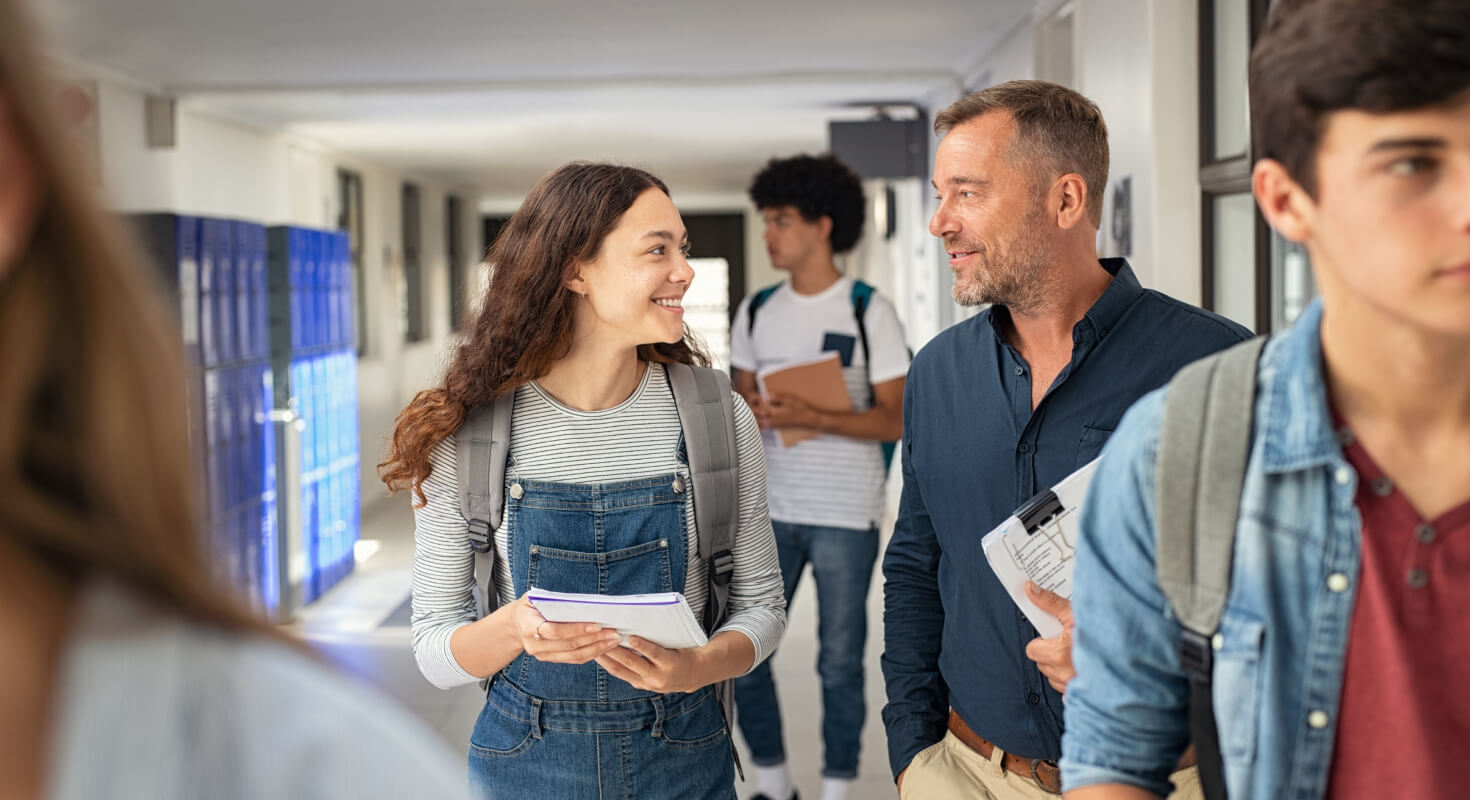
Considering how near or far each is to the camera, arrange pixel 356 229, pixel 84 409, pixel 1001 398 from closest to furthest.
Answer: pixel 84 409 < pixel 1001 398 < pixel 356 229

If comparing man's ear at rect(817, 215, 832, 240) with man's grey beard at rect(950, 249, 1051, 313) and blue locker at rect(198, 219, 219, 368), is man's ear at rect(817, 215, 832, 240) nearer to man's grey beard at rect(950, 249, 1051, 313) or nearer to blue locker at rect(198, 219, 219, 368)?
man's grey beard at rect(950, 249, 1051, 313)

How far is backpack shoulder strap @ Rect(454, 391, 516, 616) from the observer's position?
6.25ft

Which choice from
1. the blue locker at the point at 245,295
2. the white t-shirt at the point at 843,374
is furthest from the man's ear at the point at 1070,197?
the blue locker at the point at 245,295

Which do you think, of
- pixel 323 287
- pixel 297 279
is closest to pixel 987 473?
pixel 297 279

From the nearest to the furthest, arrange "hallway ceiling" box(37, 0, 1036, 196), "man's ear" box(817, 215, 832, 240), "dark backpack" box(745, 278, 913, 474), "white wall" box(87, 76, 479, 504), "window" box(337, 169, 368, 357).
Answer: "dark backpack" box(745, 278, 913, 474) < "man's ear" box(817, 215, 832, 240) < "hallway ceiling" box(37, 0, 1036, 196) < "white wall" box(87, 76, 479, 504) < "window" box(337, 169, 368, 357)

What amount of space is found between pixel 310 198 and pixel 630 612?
8610mm

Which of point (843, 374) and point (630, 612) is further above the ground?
point (843, 374)

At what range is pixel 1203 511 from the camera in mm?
971

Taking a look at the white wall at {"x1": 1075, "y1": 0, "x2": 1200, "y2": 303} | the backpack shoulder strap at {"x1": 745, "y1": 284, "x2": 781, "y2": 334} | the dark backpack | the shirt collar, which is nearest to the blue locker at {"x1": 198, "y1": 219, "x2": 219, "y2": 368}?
the backpack shoulder strap at {"x1": 745, "y1": 284, "x2": 781, "y2": 334}

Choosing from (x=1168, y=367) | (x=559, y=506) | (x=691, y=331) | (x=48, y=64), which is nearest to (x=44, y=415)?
(x=48, y=64)

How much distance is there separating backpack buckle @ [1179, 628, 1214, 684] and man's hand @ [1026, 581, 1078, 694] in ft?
1.93

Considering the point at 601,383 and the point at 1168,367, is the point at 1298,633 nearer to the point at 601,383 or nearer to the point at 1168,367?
the point at 1168,367

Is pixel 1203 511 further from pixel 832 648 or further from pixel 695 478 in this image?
pixel 832 648

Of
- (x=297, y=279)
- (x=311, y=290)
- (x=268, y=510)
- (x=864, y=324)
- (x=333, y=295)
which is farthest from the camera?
(x=333, y=295)
